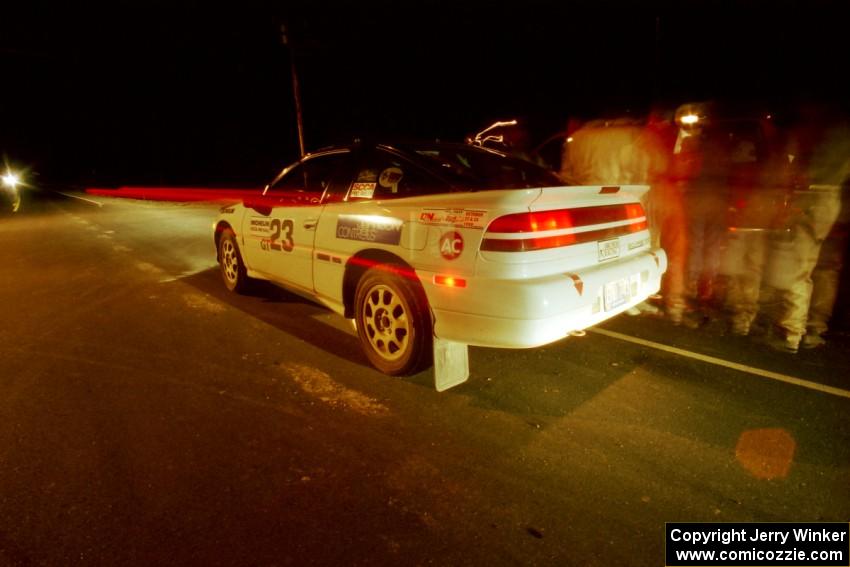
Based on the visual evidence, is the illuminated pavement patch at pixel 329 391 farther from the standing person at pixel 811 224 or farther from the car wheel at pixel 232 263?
the standing person at pixel 811 224

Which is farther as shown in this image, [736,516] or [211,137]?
[211,137]

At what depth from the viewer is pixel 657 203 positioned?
593cm

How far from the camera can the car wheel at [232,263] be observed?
5.66 metres

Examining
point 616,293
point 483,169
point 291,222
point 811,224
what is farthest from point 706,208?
point 291,222

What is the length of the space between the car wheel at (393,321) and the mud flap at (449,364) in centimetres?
9

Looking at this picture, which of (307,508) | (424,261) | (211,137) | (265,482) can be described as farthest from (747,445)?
(211,137)

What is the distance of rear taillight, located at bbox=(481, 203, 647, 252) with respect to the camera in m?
2.87

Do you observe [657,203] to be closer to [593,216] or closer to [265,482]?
[593,216]

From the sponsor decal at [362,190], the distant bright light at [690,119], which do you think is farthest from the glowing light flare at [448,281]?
the distant bright light at [690,119]

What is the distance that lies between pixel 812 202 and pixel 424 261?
356 cm

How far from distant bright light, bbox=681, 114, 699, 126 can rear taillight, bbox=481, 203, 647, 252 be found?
4.55m

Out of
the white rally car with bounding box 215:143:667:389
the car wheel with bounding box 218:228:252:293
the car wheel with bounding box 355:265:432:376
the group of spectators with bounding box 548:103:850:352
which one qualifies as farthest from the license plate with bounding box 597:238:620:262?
the car wheel with bounding box 218:228:252:293

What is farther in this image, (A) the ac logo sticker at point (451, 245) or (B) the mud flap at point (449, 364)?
(B) the mud flap at point (449, 364)

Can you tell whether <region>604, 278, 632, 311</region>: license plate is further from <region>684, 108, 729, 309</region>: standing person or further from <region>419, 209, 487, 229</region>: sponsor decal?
<region>684, 108, 729, 309</region>: standing person
